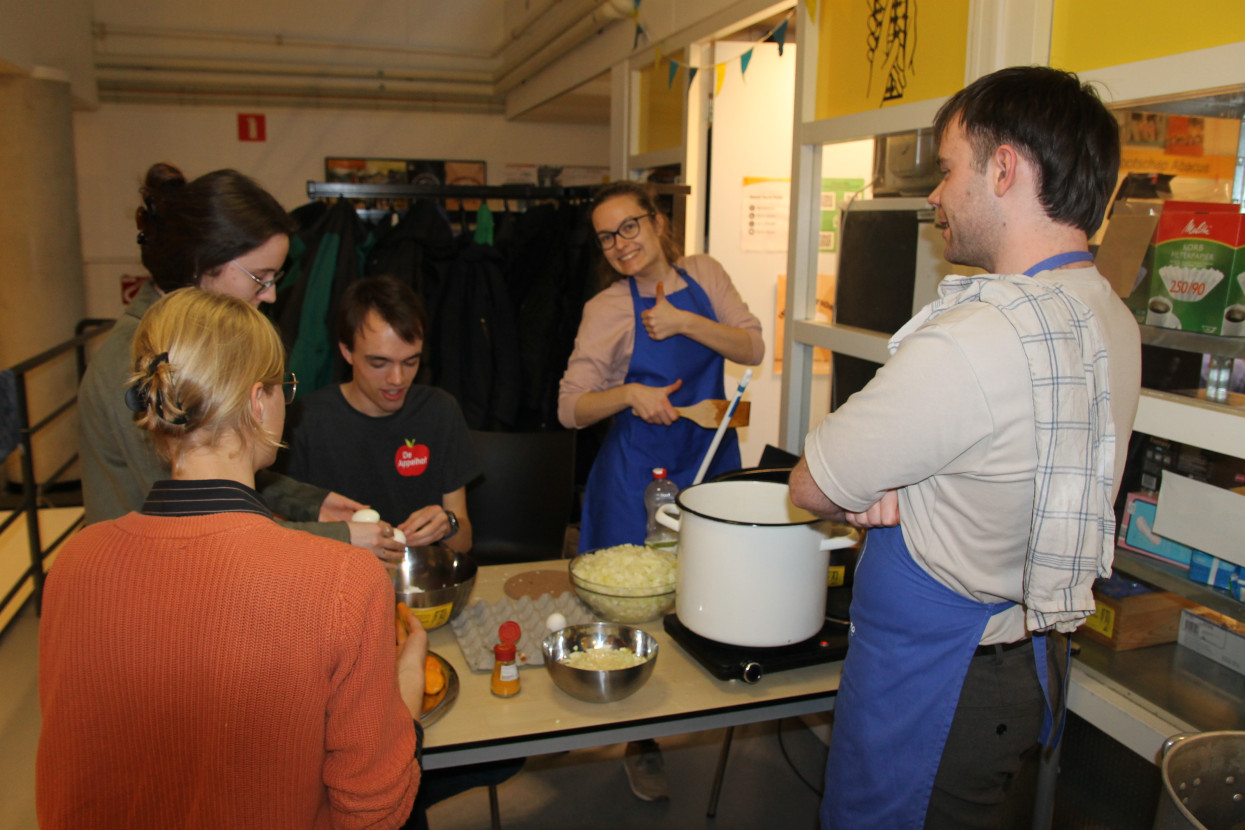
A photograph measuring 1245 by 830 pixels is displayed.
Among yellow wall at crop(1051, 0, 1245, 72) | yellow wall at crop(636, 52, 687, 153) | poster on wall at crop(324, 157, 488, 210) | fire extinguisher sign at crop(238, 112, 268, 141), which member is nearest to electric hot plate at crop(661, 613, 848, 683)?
yellow wall at crop(1051, 0, 1245, 72)

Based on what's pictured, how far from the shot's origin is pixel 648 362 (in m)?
2.51

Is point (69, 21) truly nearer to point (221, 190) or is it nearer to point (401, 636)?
point (221, 190)

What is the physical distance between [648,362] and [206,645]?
171 centimetres

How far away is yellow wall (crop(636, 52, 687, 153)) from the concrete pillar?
10.9 ft

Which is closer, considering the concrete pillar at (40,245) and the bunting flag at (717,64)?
the bunting flag at (717,64)

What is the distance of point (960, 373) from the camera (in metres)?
1.03

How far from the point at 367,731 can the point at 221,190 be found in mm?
1053

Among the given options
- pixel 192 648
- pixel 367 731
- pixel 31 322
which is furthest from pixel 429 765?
pixel 31 322

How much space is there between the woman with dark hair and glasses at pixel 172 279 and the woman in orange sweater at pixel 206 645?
1.37ft

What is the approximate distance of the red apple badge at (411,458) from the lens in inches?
93.4

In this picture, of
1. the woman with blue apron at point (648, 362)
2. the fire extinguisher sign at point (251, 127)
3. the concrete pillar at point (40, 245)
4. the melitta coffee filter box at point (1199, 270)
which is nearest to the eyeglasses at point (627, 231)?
the woman with blue apron at point (648, 362)

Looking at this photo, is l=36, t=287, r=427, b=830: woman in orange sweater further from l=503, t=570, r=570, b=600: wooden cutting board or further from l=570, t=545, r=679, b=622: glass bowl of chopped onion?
l=503, t=570, r=570, b=600: wooden cutting board

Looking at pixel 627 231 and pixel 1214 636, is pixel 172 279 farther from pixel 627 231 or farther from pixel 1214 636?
pixel 1214 636

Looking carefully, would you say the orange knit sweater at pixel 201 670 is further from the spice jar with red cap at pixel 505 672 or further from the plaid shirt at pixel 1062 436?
the plaid shirt at pixel 1062 436
